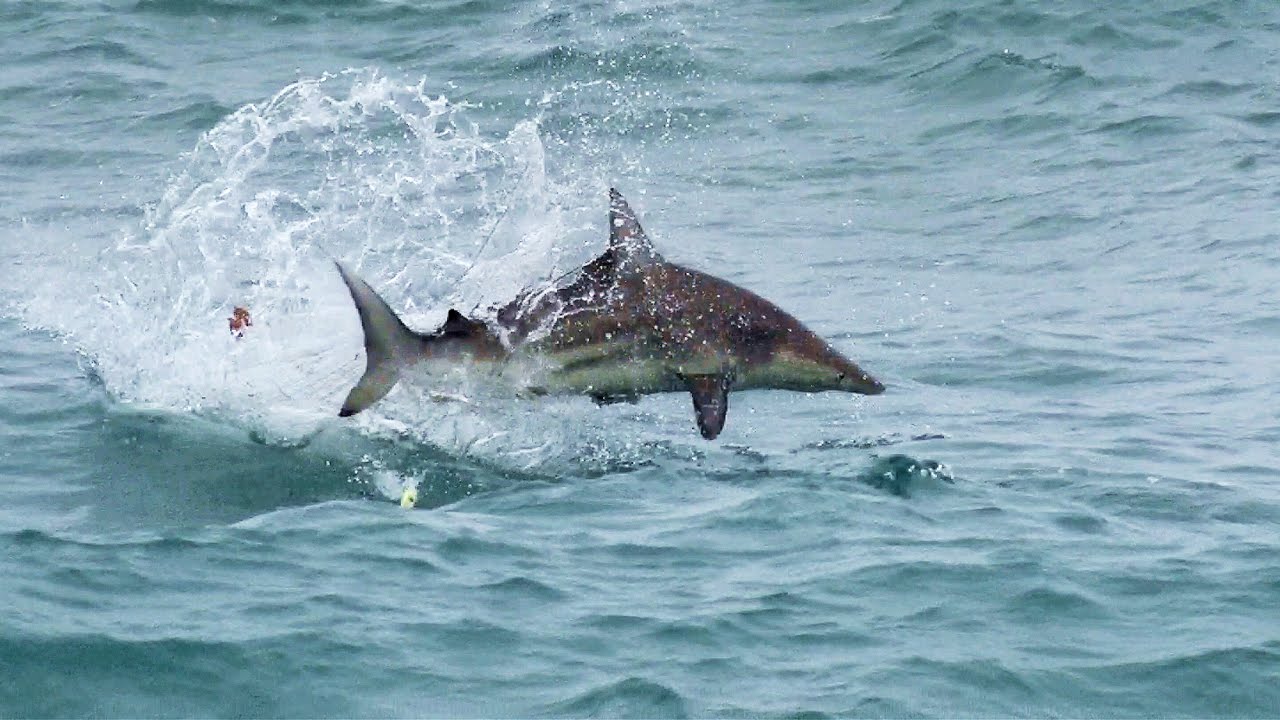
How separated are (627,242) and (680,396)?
2201 millimetres

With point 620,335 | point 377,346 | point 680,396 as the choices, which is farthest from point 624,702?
point 680,396

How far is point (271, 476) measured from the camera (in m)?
10.3

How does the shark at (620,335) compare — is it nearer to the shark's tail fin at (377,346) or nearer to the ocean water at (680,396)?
the shark's tail fin at (377,346)

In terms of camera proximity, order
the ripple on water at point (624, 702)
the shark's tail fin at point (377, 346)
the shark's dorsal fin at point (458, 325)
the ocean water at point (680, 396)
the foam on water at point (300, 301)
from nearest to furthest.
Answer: the ripple on water at point (624, 702) → the ocean water at point (680, 396) → the shark's tail fin at point (377, 346) → the shark's dorsal fin at point (458, 325) → the foam on water at point (300, 301)

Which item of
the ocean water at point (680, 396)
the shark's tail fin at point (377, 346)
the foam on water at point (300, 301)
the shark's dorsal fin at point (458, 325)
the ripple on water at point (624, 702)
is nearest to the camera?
the ripple on water at point (624, 702)

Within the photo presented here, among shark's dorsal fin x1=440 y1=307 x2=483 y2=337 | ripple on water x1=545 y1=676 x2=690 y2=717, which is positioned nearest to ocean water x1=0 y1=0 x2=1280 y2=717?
ripple on water x1=545 y1=676 x2=690 y2=717

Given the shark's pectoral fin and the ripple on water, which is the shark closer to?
the shark's pectoral fin

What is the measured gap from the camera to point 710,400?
1019 centimetres

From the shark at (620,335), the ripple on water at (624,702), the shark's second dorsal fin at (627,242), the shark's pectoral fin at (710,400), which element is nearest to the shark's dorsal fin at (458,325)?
the shark at (620,335)

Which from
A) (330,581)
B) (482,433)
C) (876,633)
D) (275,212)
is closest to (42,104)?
(275,212)

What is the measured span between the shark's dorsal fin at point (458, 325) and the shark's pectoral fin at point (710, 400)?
1.14 m

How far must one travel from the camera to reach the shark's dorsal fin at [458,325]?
1031cm

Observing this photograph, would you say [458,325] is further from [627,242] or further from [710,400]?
[710,400]

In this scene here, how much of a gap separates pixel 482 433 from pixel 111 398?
2351 millimetres
